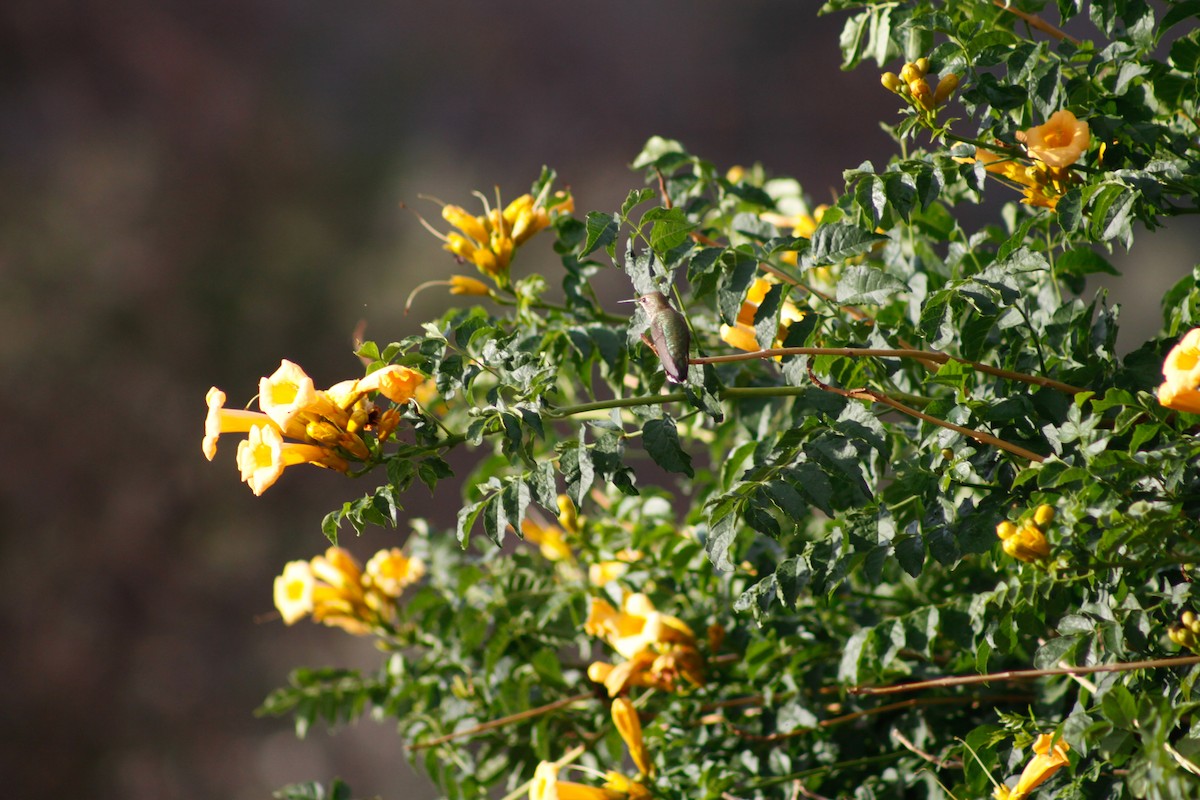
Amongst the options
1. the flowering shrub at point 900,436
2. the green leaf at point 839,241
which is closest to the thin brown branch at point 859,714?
the flowering shrub at point 900,436

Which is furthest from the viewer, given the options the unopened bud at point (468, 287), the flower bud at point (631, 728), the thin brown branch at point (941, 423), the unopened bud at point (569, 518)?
the unopened bud at point (569, 518)

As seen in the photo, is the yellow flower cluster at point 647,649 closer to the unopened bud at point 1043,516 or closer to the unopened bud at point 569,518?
the unopened bud at point 569,518

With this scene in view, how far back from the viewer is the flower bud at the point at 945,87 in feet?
3.05

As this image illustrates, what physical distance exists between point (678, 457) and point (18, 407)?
275 cm

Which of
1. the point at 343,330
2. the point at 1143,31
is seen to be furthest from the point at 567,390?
the point at 343,330

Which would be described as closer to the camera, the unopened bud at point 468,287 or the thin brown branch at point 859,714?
the thin brown branch at point 859,714

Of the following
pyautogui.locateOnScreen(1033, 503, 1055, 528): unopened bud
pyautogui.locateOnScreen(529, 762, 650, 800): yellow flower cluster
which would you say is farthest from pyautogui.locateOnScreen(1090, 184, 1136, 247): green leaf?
pyautogui.locateOnScreen(529, 762, 650, 800): yellow flower cluster

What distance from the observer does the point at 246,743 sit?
315cm

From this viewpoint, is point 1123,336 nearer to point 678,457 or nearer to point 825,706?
point 825,706

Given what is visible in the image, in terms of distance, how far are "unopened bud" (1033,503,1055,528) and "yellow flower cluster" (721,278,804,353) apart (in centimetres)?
32

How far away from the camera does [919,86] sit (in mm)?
936

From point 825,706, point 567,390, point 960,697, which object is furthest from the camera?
point 567,390

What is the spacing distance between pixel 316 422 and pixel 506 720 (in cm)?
62

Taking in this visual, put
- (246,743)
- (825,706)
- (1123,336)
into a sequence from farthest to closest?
(246,743) → (1123,336) → (825,706)
